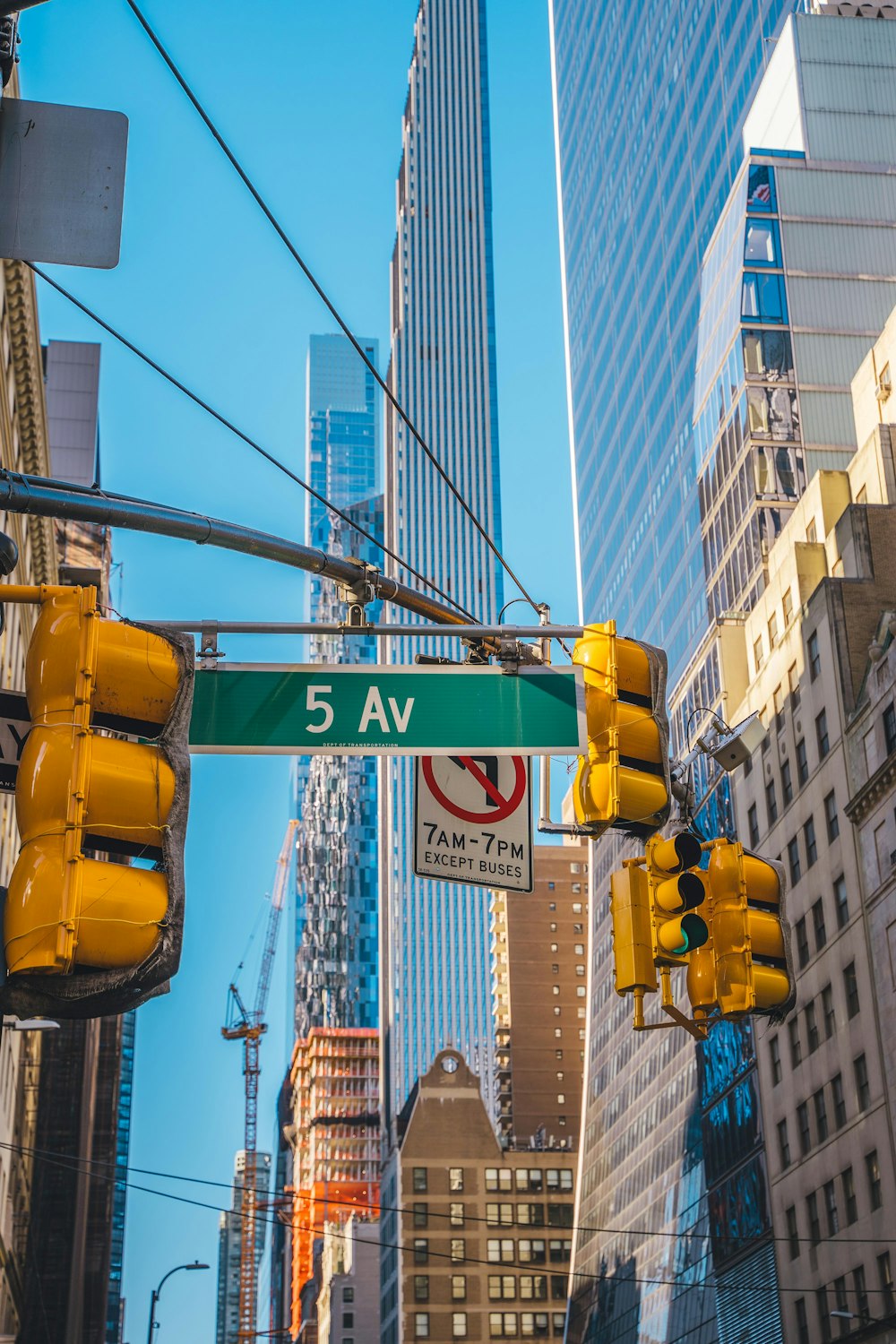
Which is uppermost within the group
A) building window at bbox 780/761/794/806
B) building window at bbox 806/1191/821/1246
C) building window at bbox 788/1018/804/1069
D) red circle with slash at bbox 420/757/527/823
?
building window at bbox 780/761/794/806

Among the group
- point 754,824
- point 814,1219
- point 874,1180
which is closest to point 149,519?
point 874,1180

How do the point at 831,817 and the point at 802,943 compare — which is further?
the point at 802,943

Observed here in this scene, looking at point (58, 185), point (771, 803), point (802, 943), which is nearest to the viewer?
point (58, 185)

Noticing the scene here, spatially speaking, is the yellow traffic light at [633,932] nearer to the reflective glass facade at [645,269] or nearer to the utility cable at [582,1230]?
the utility cable at [582,1230]

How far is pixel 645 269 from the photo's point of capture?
125375 millimetres

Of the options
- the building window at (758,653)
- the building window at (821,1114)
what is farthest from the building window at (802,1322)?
the building window at (758,653)

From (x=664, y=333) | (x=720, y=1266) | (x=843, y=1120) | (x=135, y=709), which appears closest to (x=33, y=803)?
(x=135, y=709)

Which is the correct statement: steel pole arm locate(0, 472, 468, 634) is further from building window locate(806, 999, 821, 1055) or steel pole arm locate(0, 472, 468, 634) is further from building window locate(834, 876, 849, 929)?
building window locate(806, 999, 821, 1055)

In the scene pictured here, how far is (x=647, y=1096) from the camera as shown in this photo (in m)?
93.4

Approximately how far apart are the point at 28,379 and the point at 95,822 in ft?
156

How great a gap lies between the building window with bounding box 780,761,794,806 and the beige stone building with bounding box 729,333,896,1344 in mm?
98

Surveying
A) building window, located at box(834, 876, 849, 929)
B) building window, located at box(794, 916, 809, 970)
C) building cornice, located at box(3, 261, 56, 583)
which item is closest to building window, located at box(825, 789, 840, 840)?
building window, located at box(834, 876, 849, 929)

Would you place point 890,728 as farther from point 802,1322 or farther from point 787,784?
point 802,1322

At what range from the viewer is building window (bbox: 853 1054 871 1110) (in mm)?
56594
